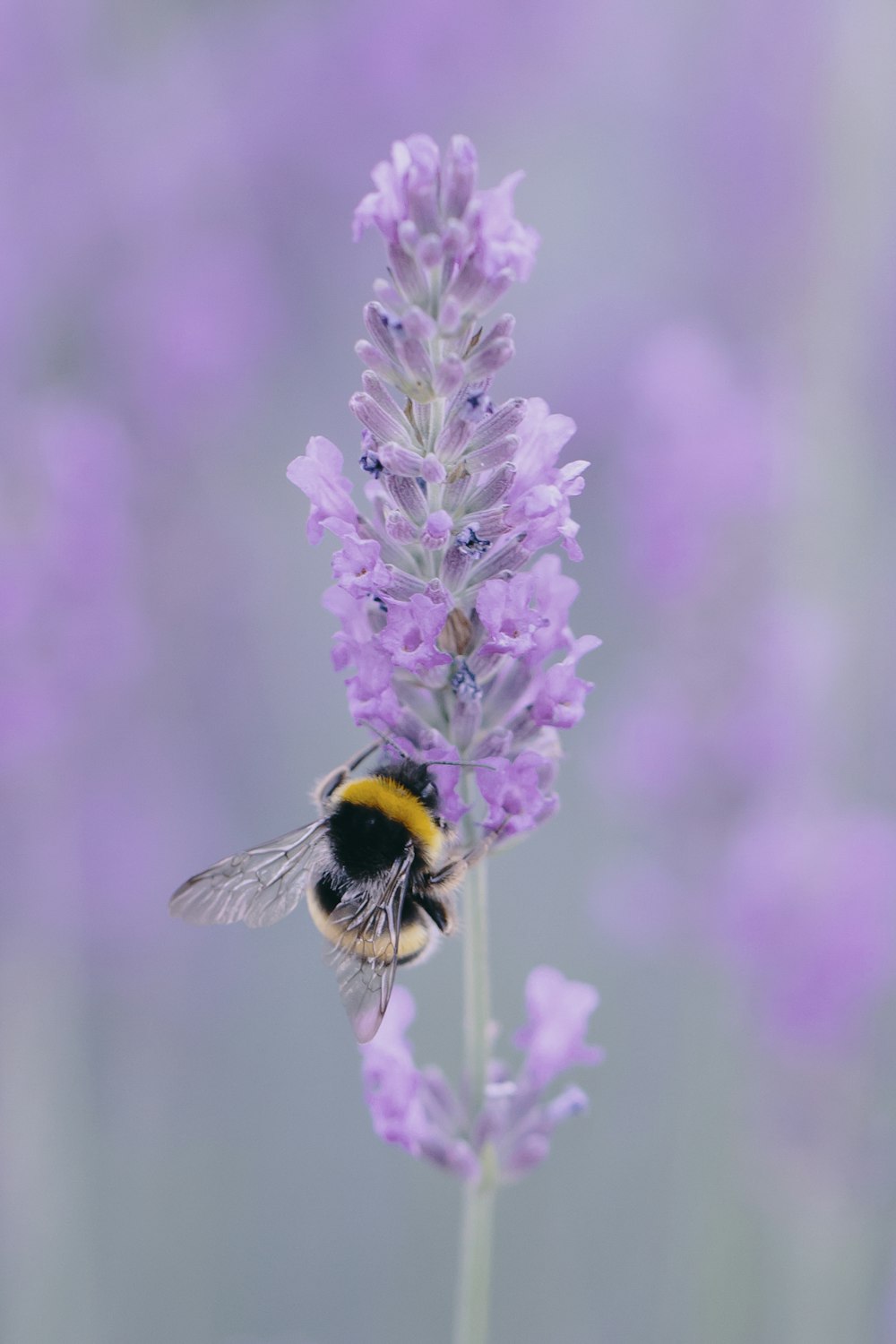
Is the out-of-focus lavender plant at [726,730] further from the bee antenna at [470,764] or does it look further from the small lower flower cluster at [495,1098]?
the bee antenna at [470,764]

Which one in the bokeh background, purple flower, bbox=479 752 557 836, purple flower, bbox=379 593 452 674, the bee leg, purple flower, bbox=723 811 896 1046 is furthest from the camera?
the bokeh background

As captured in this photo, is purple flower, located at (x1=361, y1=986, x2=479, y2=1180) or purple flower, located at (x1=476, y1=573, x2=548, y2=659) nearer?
purple flower, located at (x1=476, y1=573, x2=548, y2=659)

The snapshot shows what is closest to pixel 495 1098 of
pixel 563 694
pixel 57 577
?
pixel 563 694

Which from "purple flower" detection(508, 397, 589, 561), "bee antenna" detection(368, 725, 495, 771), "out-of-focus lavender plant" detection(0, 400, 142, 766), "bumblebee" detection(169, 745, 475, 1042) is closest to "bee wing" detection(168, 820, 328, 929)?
"bumblebee" detection(169, 745, 475, 1042)

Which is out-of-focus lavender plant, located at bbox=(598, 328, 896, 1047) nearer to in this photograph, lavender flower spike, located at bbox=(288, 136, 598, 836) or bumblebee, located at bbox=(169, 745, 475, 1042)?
bumblebee, located at bbox=(169, 745, 475, 1042)

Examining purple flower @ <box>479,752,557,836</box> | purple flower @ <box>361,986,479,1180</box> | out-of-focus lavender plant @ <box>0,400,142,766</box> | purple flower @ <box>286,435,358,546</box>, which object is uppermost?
out-of-focus lavender plant @ <box>0,400,142,766</box>

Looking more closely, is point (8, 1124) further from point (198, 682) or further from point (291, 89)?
point (291, 89)

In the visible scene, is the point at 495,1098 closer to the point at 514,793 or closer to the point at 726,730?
the point at 514,793

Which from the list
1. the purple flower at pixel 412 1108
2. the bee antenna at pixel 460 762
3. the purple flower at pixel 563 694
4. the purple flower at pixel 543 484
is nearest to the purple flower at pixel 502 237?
the purple flower at pixel 543 484
